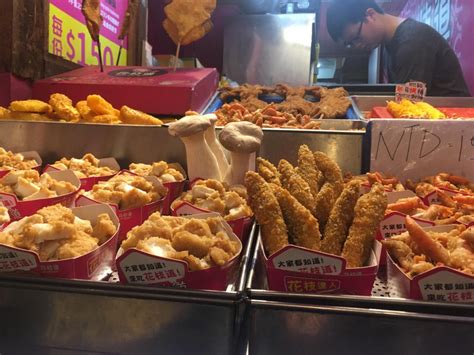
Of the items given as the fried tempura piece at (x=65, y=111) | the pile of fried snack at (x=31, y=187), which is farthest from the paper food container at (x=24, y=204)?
the fried tempura piece at (x=65, y=111)

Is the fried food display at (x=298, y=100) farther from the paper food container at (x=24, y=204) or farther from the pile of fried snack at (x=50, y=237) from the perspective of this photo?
the pile of fried snack at (x=50, y=237)

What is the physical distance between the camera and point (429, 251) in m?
0.99

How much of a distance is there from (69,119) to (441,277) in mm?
1959

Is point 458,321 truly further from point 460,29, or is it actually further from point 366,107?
point 460,29

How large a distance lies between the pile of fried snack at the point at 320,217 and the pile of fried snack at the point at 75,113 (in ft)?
4.15

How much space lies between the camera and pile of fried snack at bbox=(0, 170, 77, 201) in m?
1.30

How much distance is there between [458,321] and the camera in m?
0.77

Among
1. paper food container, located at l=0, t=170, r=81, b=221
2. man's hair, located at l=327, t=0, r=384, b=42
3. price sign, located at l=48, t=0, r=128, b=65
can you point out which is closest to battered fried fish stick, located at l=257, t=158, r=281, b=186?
paper food container, located at l=0, t=170, r=81, b=221

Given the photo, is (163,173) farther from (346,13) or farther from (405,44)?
(346,13)

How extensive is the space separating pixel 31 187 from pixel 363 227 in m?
1.00

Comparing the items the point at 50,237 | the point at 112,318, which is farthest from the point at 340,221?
the point at 50,237

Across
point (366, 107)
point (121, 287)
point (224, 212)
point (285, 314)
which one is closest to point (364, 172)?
point (224, 212)

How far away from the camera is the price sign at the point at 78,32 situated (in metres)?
3.39

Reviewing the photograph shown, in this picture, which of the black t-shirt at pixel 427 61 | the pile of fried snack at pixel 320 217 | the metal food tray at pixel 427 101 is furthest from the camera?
the black t-shirt at pixel 427 61
